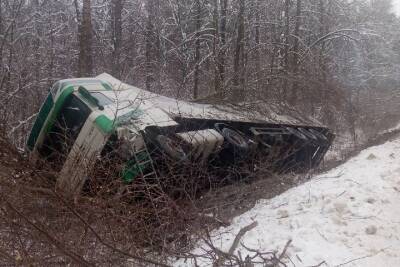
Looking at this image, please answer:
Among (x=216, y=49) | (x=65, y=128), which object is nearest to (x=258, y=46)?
(x=216, y=49)

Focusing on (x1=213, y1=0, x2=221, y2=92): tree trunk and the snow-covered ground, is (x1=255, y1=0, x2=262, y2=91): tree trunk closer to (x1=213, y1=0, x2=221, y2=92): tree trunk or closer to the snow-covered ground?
(x1=213, y1=0, x2=221, y2=92): tree trunk

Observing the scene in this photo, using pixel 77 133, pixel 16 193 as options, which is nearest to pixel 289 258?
pixel 16 193

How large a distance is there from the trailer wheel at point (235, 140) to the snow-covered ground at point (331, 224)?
80 centimetres

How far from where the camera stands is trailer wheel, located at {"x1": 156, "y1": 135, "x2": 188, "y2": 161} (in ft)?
16.2

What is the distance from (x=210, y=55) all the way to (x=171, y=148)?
9312mm

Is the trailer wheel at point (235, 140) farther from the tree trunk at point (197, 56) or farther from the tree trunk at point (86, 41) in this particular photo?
the tree trunk at point (197, 56)

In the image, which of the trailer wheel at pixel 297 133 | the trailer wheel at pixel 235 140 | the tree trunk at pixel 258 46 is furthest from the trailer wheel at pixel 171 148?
the tree trunk at pixel 258 46

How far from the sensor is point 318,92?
518 inches

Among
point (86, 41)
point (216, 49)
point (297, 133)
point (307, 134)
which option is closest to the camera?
point (297, 133)

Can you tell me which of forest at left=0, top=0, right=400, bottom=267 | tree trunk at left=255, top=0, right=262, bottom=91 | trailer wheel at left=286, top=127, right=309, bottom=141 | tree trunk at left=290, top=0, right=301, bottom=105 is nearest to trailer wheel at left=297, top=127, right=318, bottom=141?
trailer wheel at left=286, top=127, right=309, bottom=141

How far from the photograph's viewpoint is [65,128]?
5195 mm

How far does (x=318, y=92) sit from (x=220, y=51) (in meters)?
3.12

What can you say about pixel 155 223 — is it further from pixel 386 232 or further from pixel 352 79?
pixel 352 79

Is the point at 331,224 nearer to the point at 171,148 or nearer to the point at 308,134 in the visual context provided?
the point at 171,148
